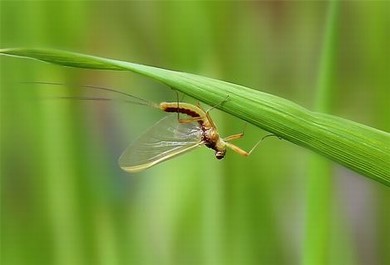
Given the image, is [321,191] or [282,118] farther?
[321,191]

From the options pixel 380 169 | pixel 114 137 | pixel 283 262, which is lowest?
pixel 283 262

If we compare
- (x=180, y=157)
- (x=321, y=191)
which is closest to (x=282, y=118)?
(x=321, y=191)

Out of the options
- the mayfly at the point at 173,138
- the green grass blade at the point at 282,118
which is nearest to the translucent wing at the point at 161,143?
the mayfly at the point at 173,138

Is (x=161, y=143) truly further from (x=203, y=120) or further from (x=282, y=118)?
(x=282, y=118)

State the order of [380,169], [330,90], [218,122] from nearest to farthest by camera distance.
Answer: [380,169] < [330,90] < [218,122]

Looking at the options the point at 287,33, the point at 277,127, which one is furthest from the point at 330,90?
the point at 287,33

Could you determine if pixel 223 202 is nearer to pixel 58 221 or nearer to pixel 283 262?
pixel 283 262

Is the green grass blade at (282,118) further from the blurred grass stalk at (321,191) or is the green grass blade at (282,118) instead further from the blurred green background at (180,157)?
the blurred green background at (180,157)
